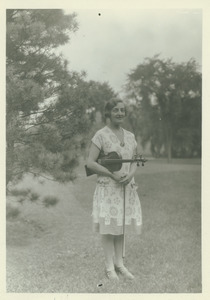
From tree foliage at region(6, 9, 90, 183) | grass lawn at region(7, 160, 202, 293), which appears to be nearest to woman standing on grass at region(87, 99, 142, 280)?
grass lawn at region(7, 160, 202, 293)

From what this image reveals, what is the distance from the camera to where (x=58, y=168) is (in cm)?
372

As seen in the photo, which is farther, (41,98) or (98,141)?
(41,98)

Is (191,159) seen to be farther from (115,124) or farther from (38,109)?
(38,109)

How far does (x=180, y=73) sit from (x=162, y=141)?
2.75 ft

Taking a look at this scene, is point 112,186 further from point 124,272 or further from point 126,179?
point 124,272

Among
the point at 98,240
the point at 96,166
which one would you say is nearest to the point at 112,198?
the point at 96,166

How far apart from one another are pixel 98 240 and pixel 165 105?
170 cm

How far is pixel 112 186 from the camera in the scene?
2.97m

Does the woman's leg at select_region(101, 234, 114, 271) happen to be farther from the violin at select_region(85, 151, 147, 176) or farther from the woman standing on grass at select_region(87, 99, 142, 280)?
the violin at select_region(85, 151, 147, 176)

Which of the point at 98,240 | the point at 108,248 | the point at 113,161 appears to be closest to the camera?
the point at 113,161

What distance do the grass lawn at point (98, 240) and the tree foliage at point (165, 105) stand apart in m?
0.24

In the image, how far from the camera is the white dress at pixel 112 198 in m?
2.96

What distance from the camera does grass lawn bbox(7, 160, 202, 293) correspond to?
304 centimetres
